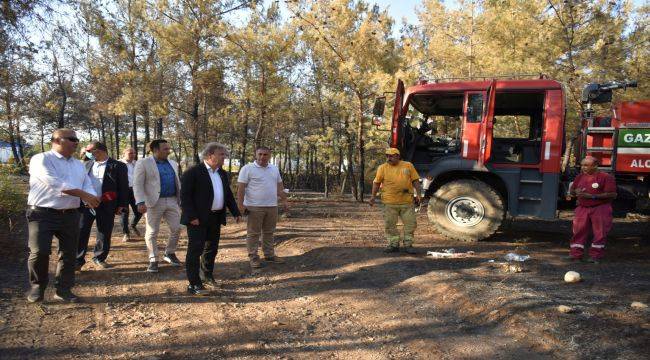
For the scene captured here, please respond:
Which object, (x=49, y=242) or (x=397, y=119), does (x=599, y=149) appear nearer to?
(x=397, y=119)

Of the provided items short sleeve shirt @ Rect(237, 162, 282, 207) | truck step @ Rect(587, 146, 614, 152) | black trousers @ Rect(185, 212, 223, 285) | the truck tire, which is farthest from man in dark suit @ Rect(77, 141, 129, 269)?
truck step @ Rect(587, 146, 614, 152)

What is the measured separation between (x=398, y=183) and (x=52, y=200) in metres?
4.35

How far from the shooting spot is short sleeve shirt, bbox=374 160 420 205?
6691mm

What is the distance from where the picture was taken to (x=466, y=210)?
7750 mm

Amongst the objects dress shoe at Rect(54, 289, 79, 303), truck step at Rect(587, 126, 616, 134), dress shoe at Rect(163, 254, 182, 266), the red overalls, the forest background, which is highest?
the forest background

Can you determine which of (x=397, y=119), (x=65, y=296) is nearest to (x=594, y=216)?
(x=397, y=119)

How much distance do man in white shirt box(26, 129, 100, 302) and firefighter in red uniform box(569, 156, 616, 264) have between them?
19.9 ft

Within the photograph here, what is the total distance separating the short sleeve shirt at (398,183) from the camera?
6691 mm

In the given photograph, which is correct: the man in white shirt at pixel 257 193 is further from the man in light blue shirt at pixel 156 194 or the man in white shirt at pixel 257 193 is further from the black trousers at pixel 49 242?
the black trousers at pixel 49 242

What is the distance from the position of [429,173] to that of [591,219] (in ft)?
8.34

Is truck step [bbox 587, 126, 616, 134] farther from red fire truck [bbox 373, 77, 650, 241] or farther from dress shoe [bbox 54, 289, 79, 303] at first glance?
dress shoe [bbox 54, 289, 79, 303]

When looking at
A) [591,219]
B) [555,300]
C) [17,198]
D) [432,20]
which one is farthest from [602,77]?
[17,198]

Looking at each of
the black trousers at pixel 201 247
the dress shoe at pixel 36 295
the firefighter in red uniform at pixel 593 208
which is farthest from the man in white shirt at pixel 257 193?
the firefighter in red uniform at pixel 593 208

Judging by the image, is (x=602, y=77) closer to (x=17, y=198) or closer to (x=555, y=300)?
(x=555, y=300)
